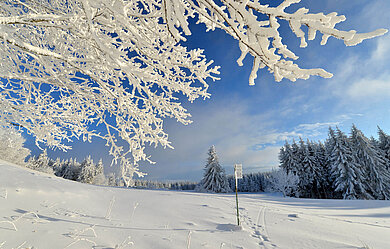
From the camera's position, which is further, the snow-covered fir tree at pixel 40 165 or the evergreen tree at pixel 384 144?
the snow-covered fir tree at pixel 40 165

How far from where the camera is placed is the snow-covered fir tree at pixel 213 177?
105 ft

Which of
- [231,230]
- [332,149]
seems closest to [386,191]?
[332,149]

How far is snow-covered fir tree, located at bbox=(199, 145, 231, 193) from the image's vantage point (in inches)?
1257

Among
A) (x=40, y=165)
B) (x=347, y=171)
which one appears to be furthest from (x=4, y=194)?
(x=40, y=165)

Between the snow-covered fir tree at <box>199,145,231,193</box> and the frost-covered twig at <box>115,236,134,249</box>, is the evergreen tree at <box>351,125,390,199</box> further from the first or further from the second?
the frost-covered twig at <box>115,236,134,249</box>

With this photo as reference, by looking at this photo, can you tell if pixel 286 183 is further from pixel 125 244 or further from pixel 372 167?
pixel 125 244

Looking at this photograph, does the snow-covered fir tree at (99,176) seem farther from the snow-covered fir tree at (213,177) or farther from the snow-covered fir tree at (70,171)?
the snow-covered fir tree at (213,177)

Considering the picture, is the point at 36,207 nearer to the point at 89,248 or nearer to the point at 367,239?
→ the point at 89,248

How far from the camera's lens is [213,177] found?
3219cm

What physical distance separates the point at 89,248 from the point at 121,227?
3.93ft

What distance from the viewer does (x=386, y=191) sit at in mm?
23578

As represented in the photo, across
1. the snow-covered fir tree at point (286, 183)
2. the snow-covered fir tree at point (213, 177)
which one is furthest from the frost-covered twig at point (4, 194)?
the snow-covered fir tree at point (286, 183)

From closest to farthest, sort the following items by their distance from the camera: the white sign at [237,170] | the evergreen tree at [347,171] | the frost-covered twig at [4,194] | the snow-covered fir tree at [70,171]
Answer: the frost-covered twig at [4,194] < the white sign at [237,170] < the evergreen tree at [347,171] < the snow-covered fir tree at [70,171]

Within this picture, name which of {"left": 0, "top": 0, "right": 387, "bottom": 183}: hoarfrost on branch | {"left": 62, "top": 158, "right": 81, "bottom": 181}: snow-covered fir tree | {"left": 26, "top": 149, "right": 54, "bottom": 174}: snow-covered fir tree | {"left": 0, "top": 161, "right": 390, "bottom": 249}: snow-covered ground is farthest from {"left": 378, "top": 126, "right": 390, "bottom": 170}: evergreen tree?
{"left": 62, "top": 158, "right": 81, "bottom": 181}: snow-covered fir tree
